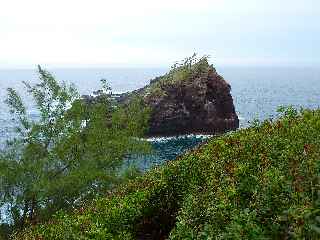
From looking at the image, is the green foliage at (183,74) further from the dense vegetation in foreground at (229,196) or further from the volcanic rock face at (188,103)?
the dense vegetation in foreground at (229,196)

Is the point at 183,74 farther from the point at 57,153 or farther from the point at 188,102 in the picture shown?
the point at 57,153

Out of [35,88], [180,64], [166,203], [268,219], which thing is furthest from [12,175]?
[180,64]

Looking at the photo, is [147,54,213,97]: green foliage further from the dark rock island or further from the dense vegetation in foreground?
the dense vegetation in foreground

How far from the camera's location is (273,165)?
12.4 m

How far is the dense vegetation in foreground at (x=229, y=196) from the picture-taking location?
9.26 m

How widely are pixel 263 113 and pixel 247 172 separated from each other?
11751 centimetres

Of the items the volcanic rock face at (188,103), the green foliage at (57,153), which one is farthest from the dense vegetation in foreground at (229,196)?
the volcanic rock face at (188,103)

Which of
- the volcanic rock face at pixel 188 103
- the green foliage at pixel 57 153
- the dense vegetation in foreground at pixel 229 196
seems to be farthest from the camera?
the volcanic rock face at pixel 188 103

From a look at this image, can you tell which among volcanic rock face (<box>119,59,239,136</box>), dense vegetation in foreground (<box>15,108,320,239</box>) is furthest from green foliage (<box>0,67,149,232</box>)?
volcanic rock face (<box>119,59,239,136</box>)

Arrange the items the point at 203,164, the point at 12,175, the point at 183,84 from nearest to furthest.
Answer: the point at 203,164 → the point at 12,175 → the point at 183,84

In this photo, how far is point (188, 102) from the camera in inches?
3489

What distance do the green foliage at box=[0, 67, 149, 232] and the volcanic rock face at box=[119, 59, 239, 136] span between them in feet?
145

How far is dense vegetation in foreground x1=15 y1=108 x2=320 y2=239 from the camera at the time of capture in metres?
9.26

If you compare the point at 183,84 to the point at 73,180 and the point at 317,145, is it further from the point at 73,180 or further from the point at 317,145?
the point at 317,145
